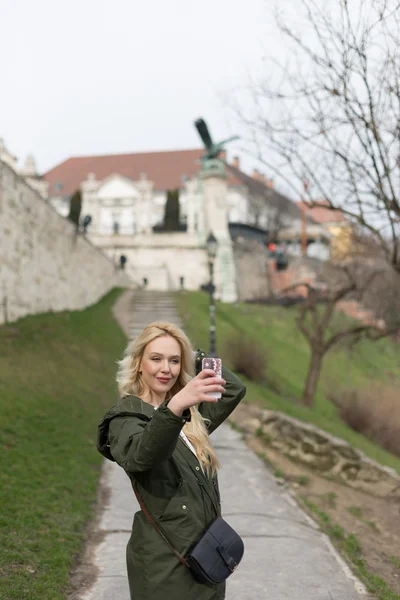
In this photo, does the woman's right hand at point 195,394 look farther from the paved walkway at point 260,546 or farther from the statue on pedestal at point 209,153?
the statue on pedestal at point 209,153

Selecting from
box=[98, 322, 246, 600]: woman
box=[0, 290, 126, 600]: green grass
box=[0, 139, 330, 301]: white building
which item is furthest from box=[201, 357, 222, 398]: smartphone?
box=[0, 139, 330, 301]: white building

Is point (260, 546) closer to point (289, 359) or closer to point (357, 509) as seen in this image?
point (357, 509)

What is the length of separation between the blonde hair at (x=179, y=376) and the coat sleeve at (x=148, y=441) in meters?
0.32

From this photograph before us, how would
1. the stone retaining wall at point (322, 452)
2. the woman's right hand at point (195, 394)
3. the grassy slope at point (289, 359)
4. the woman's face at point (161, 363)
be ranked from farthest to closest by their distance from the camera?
the grassy slope at point (289, 359) < the stone retaining wall at point (322, 452) < the woman's face at point (161, 363) < the woman's right hand at point (195, 394)

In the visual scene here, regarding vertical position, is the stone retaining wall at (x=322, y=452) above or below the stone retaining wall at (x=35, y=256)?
below

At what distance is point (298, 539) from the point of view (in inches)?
236

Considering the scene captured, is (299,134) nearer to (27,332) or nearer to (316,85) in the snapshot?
(316,85)

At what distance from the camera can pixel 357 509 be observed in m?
8.68

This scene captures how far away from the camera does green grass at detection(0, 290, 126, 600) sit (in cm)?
470

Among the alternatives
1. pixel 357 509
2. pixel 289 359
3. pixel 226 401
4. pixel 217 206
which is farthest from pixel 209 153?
pixel 226 401

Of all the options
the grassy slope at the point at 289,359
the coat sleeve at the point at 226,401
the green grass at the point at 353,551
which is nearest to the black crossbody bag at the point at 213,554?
the coat sleeve at the point at 226,401

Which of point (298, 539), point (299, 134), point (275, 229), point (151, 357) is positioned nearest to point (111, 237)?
point (275, 229)

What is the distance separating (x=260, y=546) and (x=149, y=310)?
18823mm

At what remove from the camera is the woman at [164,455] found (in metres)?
2.25
